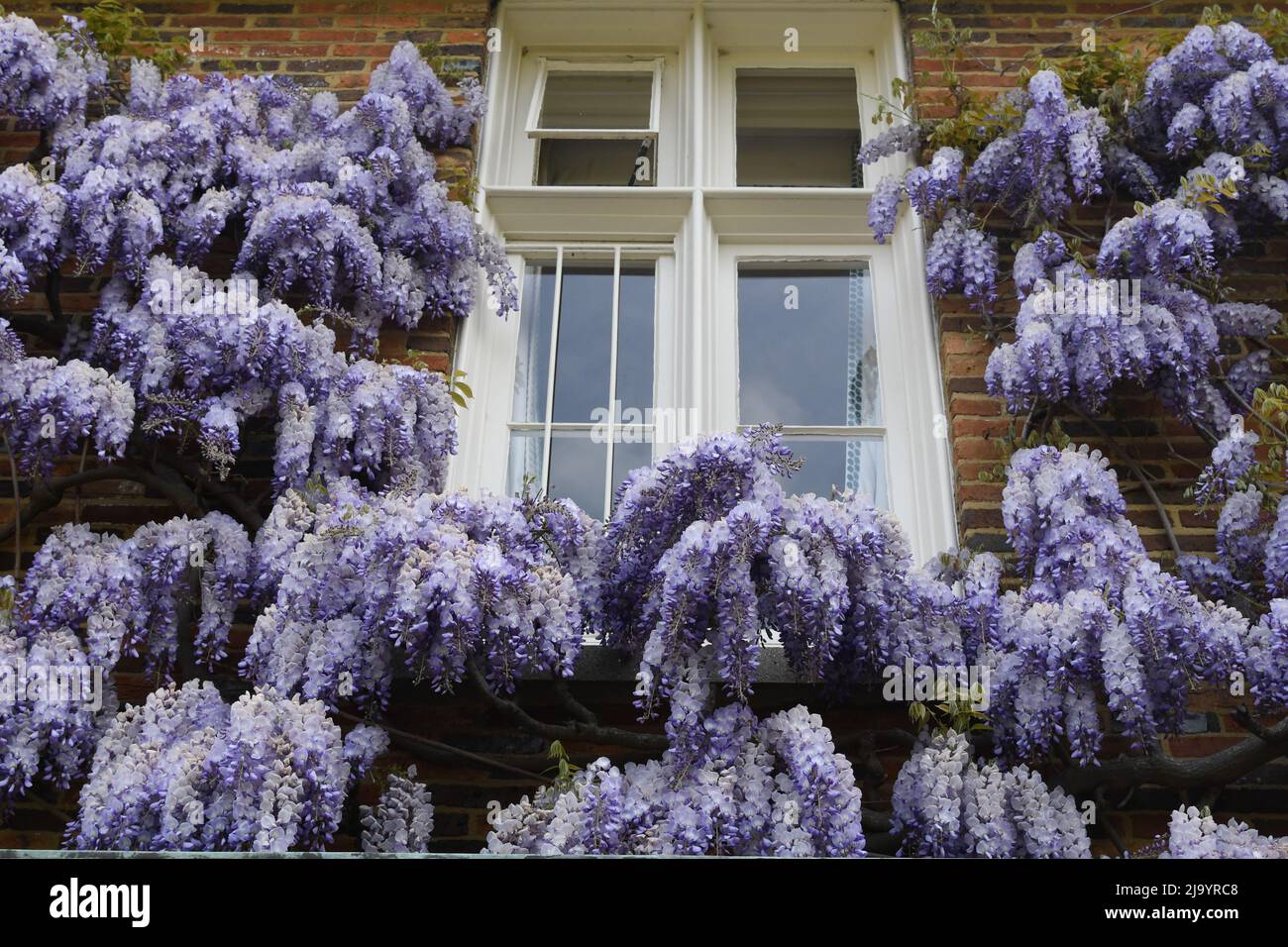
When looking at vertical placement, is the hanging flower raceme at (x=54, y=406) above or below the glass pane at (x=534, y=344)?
below

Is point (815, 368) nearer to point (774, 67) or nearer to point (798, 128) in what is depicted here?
point (798, 128)

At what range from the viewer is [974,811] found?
3.27 meters

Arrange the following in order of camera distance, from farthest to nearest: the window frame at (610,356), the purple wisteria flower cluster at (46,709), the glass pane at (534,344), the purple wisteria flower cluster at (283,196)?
the glass pane at (534,344), the window frame at (610,356), the purple wisteria flower cluster at (283,196), the purple wisteria flower cluster at (46,709)

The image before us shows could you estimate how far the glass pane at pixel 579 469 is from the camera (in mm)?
4398

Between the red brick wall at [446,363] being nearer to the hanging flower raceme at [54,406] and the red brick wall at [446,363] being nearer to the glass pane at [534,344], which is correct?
the glass pane at [534,344]

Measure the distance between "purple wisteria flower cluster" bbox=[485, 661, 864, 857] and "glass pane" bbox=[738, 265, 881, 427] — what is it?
1.52 meters

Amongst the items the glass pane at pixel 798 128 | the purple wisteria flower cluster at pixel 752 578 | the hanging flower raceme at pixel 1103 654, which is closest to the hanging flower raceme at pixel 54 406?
the purple wisteria flower cluster at pixel 752 578

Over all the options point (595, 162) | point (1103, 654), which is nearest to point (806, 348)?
point (595, 162)

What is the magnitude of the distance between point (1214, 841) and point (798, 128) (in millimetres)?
3160

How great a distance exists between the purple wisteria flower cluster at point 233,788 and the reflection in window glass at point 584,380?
4.40ft

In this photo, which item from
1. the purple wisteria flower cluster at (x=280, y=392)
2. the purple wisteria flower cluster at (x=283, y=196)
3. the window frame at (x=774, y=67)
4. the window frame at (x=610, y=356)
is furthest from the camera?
the window frame at (x=774, y=67)

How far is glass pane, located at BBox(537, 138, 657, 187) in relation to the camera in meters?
5.21

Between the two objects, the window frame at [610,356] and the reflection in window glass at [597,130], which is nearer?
the window frame at [610,356]
